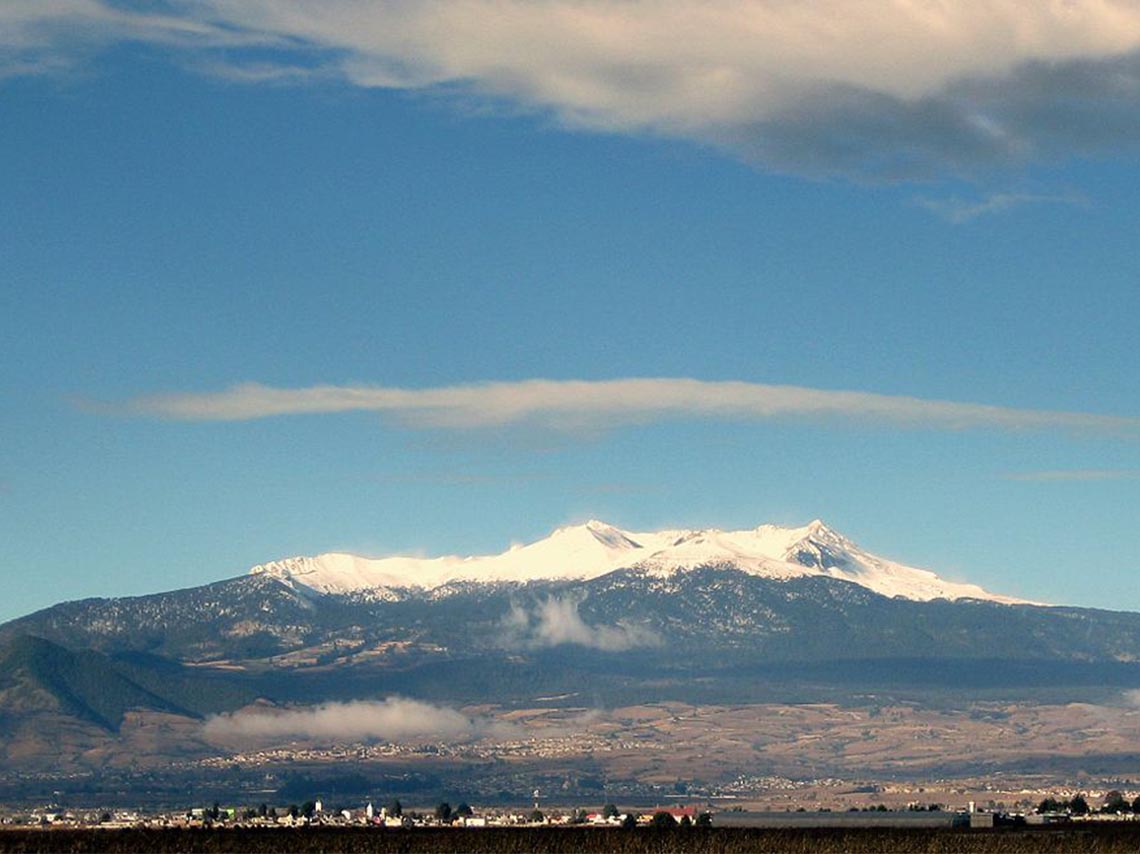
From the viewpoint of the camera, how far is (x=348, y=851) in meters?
198

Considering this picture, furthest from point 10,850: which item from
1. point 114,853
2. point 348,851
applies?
point 348,851

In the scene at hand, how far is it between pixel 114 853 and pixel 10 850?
10413mm

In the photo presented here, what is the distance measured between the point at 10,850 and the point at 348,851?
105 ft

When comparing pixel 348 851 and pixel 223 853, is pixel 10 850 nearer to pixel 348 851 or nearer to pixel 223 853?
pixel 223 853

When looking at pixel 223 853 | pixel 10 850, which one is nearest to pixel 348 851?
A: pixel 223 853

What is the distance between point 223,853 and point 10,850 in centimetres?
1987

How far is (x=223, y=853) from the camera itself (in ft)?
634

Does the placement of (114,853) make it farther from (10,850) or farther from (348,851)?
(348,851)

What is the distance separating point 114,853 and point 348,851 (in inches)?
892

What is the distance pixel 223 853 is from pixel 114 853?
10.4 m

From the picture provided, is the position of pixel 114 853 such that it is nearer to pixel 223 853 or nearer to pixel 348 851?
pixel 223 853
